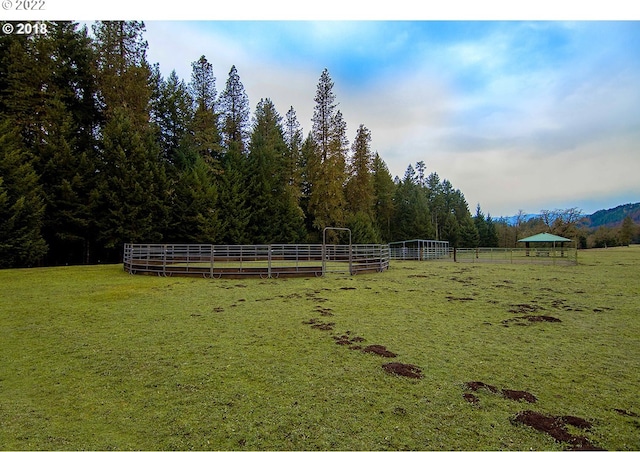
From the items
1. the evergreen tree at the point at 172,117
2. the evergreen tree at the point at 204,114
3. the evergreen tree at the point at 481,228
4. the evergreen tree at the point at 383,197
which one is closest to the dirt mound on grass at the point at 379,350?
the evergreen tree at the point at 204,114

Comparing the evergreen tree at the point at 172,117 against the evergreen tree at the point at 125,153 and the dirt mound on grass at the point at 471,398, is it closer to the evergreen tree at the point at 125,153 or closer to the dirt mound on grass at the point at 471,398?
the evergreen tree at the point at 125,153

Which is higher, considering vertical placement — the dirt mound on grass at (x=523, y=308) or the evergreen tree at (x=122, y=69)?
the evergreen tree at (x=122, y=69)

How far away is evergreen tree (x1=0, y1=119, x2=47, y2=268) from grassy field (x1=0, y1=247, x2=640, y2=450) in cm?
1080

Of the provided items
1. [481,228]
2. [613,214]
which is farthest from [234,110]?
[613,214]

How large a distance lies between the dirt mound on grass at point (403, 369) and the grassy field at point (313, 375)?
0.09 metres

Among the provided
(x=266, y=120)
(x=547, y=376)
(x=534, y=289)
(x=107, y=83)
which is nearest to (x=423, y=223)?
(x=266, y=120)

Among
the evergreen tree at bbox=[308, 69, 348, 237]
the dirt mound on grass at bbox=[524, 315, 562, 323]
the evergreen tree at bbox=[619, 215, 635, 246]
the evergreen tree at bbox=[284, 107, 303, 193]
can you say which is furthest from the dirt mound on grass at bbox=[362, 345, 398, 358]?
the evergreen tree at bbox=[619, 215, 635, 246]

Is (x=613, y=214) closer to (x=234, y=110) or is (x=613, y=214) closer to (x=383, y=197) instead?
(x=383, y=197)

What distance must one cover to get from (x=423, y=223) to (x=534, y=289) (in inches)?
1328

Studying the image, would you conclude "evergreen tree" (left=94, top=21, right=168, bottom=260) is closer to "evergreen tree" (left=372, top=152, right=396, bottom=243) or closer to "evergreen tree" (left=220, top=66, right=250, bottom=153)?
"evergreen tree" (left=220, top=66, right=250, bottom=153)

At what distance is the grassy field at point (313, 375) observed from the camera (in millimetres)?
2590

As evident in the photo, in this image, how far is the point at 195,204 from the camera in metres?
23.5

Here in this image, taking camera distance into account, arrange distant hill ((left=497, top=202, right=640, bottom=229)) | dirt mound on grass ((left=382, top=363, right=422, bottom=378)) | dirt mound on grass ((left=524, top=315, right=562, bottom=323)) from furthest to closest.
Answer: distant hill ((left=497, top=202, right=640, bottom=229))
dirt mound on grass ((left=524, top=315, right=562, bottom=323))
dirt mound on grass ((left=382, top=363, right=422, bottom=378))

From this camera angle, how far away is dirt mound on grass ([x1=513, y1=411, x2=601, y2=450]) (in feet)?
8.11
